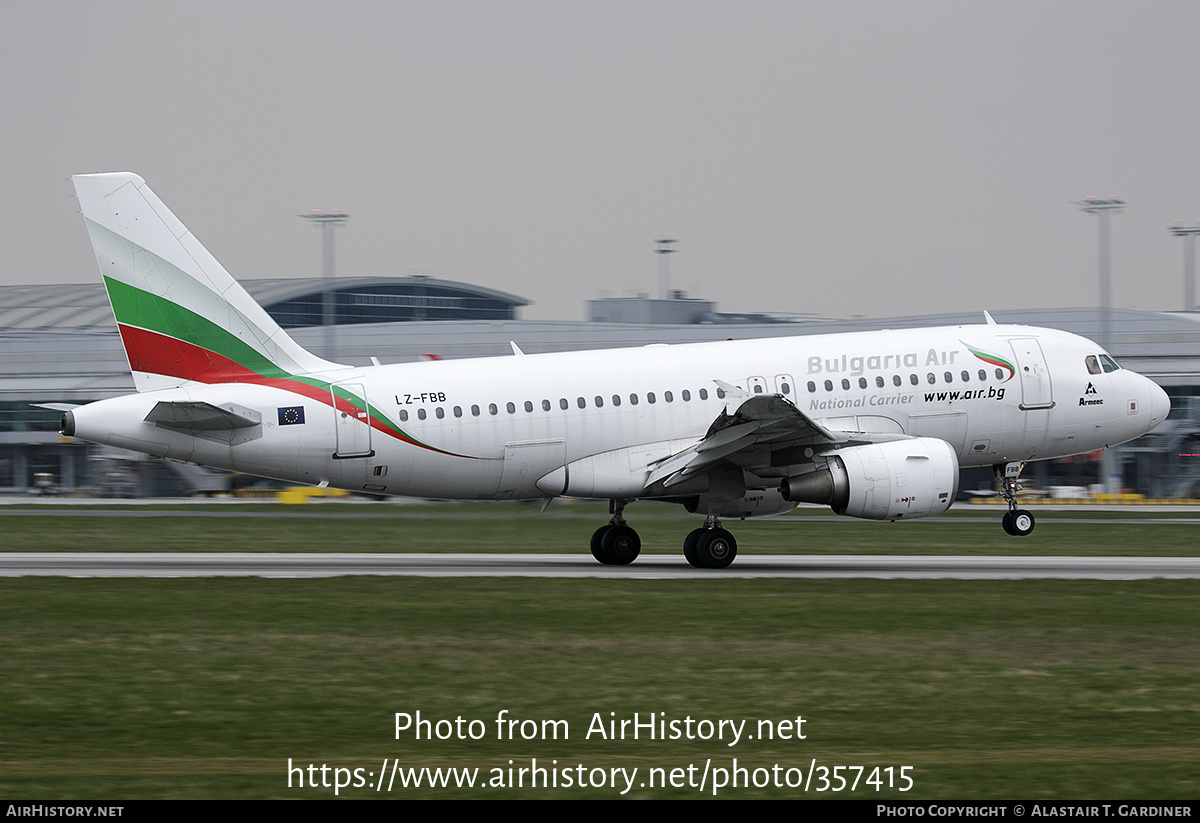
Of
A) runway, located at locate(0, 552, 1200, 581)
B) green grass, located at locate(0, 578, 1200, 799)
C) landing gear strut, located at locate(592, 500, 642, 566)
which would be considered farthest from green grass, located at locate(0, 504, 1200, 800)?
landing gear strut, located at locate(592, 500, 642, 566)

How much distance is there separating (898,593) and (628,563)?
7.55 meters

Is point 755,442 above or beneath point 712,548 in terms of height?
above

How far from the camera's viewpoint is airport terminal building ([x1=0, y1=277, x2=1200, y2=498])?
6812 centimetres

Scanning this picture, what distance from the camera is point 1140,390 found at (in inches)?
1261

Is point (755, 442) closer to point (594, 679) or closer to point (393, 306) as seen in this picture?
point (594, 679)

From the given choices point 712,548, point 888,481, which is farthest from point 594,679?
point 712,548

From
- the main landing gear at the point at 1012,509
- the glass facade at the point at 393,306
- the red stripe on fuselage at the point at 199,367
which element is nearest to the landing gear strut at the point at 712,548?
the red stripe on fuselage at the point at 199,367

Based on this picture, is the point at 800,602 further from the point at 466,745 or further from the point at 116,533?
Answer: the point at 116,533

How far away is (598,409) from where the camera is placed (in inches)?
1135

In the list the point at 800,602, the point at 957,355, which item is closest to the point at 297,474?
the point at 800,602

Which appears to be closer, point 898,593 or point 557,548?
point 898,593

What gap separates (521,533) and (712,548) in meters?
7.11

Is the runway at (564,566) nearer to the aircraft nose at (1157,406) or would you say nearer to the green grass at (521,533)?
the green grass at (521,533)

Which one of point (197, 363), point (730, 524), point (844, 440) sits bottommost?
point (730, 524)
